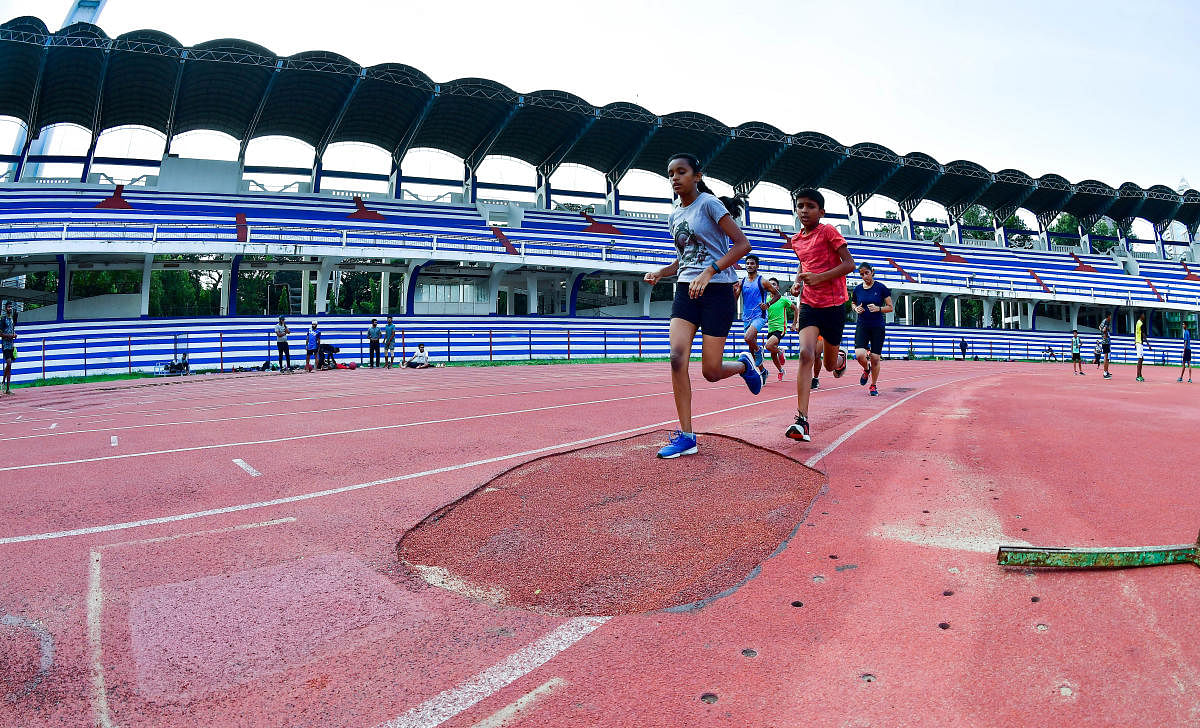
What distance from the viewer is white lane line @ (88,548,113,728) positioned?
1.59 meters

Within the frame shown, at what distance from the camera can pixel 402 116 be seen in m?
32.5

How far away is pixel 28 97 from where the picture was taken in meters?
28.4

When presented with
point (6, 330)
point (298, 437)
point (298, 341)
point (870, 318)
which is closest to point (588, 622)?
point (298, 437)

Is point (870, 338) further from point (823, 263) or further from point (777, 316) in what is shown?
point (823, 263)

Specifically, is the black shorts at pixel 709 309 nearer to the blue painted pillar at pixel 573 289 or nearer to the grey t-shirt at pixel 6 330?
the grey t-shirt at pixel 6 330

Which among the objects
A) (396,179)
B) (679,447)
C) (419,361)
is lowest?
(419,361)

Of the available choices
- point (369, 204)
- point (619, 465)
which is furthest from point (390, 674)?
point (369, 204)

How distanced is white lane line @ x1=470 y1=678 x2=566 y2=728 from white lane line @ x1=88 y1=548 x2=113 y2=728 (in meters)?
0.92

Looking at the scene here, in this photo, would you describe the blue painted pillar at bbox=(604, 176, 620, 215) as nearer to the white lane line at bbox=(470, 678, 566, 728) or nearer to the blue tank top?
the blue tank top

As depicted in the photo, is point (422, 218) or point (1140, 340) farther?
point (422, 218)

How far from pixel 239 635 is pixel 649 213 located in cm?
3780

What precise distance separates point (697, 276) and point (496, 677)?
10.9 feet

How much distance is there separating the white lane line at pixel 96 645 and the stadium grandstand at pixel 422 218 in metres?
19.2

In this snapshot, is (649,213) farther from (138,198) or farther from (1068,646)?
(1068,646)
